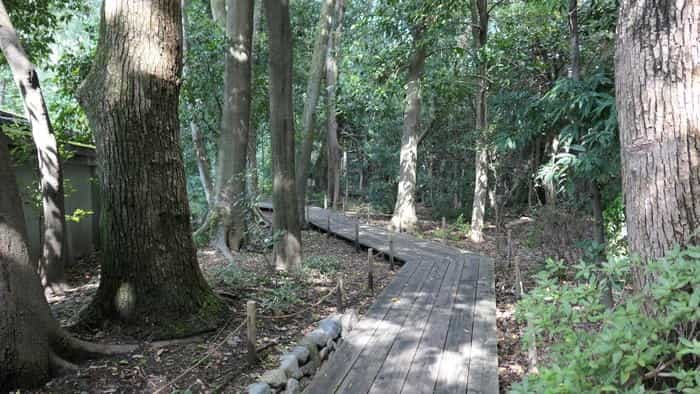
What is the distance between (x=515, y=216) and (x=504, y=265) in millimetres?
11407

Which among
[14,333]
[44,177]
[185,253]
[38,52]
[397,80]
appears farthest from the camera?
[397,80]

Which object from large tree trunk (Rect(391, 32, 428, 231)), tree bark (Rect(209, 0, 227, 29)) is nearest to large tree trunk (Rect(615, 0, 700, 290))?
large tree trunk (Rect(391, 32, 428, 231))

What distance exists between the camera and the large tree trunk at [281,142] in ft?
26.0

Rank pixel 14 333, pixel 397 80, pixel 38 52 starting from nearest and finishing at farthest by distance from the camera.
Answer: pixel 14 333, pixel 38 52, pixel 397 80

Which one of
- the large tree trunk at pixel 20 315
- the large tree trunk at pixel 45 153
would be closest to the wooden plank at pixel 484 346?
the large tree trunk at pixel 20 315

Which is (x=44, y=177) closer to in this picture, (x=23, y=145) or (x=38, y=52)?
(x=23, y=145)

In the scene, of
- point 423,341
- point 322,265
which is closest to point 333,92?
point 322,265

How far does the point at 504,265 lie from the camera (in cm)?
946

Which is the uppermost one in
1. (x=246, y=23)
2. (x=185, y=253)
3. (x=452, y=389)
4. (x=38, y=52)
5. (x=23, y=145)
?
(x=246, y=23)

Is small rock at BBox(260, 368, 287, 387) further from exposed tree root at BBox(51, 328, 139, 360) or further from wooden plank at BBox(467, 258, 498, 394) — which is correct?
wooden plank at BBox(467, 258, 498, 394)

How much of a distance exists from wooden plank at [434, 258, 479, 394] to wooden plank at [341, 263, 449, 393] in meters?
0.51

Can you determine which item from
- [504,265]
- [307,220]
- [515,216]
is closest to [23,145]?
[504,265]

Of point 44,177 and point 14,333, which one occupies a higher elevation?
point 44,177

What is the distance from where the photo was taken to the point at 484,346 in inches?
188
